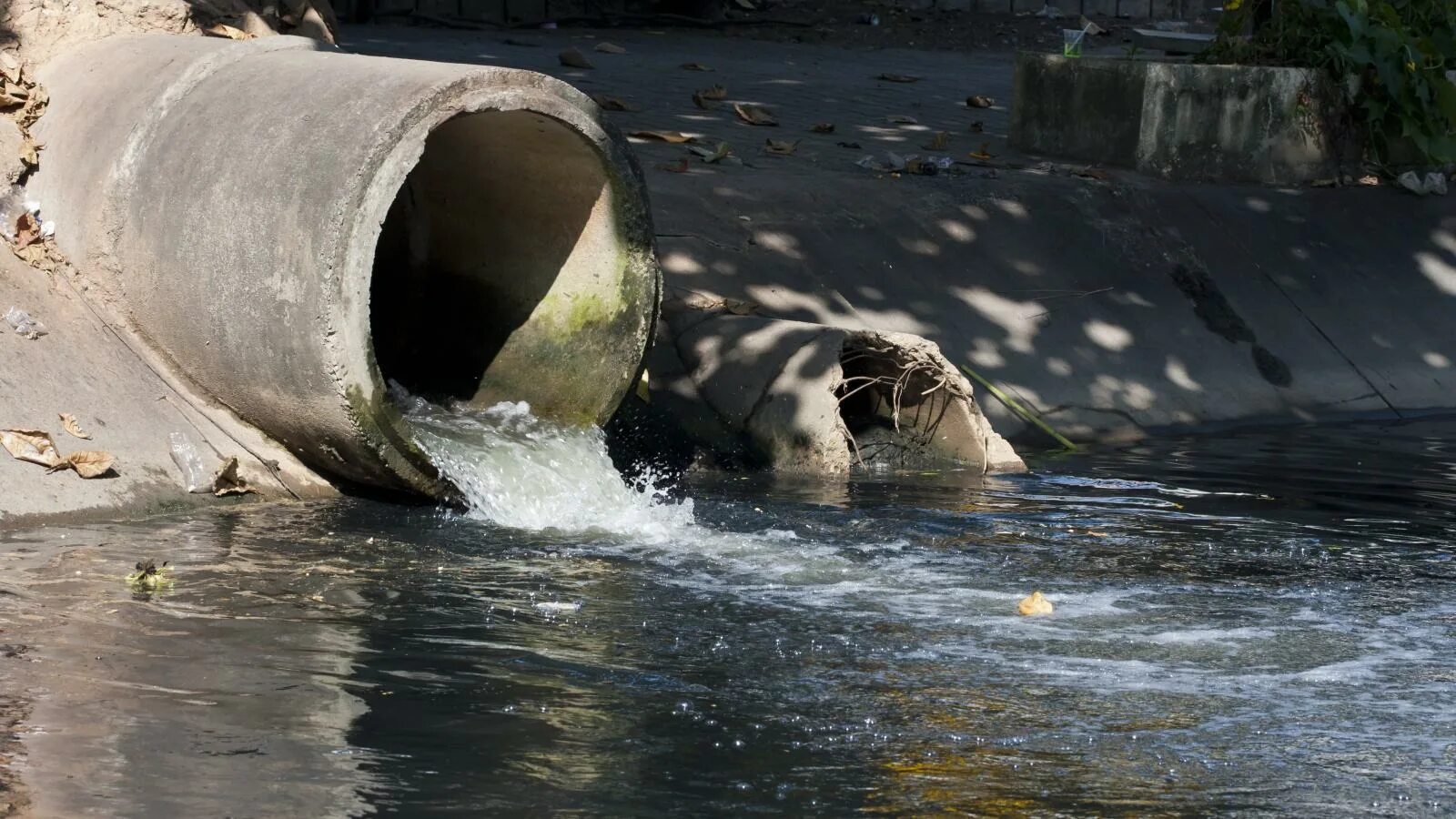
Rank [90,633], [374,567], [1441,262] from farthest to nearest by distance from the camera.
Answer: [1441,262] → [374,567] → [90,633]

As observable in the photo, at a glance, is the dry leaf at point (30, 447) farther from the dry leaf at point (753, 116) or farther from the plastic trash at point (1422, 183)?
the plastic trash at point (1422, 183)

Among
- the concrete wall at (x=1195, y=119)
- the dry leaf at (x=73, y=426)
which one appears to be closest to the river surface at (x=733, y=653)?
the dry leaf at (x=73, y=426)

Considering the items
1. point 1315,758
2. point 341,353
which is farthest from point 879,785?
point 341,353

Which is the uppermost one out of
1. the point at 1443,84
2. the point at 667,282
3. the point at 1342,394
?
the point at 1443,84

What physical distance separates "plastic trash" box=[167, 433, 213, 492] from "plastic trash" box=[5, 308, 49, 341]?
0.64 metres

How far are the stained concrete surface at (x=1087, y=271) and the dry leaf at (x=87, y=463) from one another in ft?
9.46

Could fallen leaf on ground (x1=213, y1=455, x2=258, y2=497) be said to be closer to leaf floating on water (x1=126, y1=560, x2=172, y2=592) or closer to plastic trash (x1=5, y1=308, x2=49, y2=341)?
plastic trash (x1=5, y1=308, x2=49, y2=341)

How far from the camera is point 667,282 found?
28.6 feet

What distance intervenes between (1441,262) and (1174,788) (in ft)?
25.1

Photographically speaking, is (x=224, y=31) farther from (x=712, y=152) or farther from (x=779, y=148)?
(x=779, y=148)

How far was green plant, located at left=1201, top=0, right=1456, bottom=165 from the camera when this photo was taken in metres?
10.9

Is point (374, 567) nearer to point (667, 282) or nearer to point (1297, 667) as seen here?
point (1297, 667)

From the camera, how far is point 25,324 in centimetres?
695

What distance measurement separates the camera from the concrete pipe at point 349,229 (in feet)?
20.8
